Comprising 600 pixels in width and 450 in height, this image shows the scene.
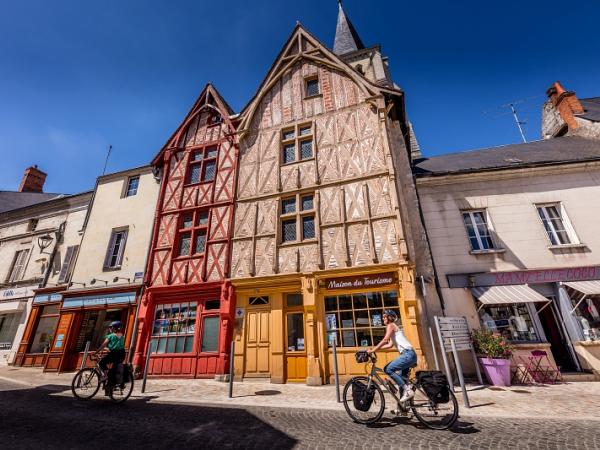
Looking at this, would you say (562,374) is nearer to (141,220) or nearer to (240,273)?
(240,273)

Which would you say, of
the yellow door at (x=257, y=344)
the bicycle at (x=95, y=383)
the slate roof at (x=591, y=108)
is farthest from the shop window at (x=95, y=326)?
the slate roof at (x=591, y=108)

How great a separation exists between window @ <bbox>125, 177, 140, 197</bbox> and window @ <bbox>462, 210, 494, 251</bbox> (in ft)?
47.5

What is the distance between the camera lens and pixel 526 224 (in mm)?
9211

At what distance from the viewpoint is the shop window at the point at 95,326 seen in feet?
36.7

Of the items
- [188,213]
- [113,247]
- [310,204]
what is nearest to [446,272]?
[310,204]

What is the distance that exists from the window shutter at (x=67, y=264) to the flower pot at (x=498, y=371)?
16.4 meters

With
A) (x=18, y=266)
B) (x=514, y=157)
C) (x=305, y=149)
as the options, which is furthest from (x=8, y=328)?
(x=514, y=157)

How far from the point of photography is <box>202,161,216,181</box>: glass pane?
12.2m

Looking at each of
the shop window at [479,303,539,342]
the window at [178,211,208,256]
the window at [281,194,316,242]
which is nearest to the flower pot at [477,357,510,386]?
the shop window at [479,303,539,342]

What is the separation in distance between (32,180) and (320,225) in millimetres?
23502

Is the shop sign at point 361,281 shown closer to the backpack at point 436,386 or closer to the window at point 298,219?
the window at point 298,219

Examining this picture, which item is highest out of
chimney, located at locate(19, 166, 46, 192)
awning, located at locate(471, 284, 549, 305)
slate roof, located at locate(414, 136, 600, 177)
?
chimney, located at locate(19, 166, 46, 192)

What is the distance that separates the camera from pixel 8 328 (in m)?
13.1

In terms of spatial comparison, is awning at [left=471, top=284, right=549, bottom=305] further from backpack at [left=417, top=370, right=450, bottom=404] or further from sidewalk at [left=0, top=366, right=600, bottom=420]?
backpack at [left=417, top=370, right=450, bottom=404]
